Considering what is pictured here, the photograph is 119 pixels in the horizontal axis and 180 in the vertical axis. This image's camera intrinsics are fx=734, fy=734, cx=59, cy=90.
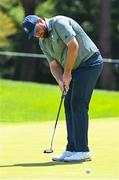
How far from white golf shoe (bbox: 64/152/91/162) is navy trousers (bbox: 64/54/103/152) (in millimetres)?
50

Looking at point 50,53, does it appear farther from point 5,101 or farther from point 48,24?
point 5,101

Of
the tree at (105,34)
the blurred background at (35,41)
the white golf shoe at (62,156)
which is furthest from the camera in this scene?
the blurred background at (35,41)

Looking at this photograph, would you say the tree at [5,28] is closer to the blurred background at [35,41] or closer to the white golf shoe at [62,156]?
the blurred background at [35,41]

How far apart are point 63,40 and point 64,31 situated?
105 millimetres

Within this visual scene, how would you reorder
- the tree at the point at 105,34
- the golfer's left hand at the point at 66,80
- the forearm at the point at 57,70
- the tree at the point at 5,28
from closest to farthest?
the golfer's left hand at the point at 66,80, the forearm at the point at 57,70, the tree at the point at 105,34, the tree at the point at 5,28

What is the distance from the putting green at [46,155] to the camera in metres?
7.17

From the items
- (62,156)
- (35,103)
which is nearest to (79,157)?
(62,156)

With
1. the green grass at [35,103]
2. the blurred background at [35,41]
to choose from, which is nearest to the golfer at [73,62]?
the green grass at [35,103]

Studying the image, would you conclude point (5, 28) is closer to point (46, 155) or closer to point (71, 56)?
point (46, 155)

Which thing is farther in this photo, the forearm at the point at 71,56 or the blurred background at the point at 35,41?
the blurred background at the point at 35,41

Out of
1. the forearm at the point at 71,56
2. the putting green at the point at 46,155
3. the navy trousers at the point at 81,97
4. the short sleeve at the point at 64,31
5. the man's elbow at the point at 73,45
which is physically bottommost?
the putting green at the point at 46,155

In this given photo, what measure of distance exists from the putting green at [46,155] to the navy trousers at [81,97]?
1.02ft

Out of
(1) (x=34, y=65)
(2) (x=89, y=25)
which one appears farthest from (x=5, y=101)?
(2) (x=89, y=25)

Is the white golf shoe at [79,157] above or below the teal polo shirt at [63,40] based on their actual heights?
below
